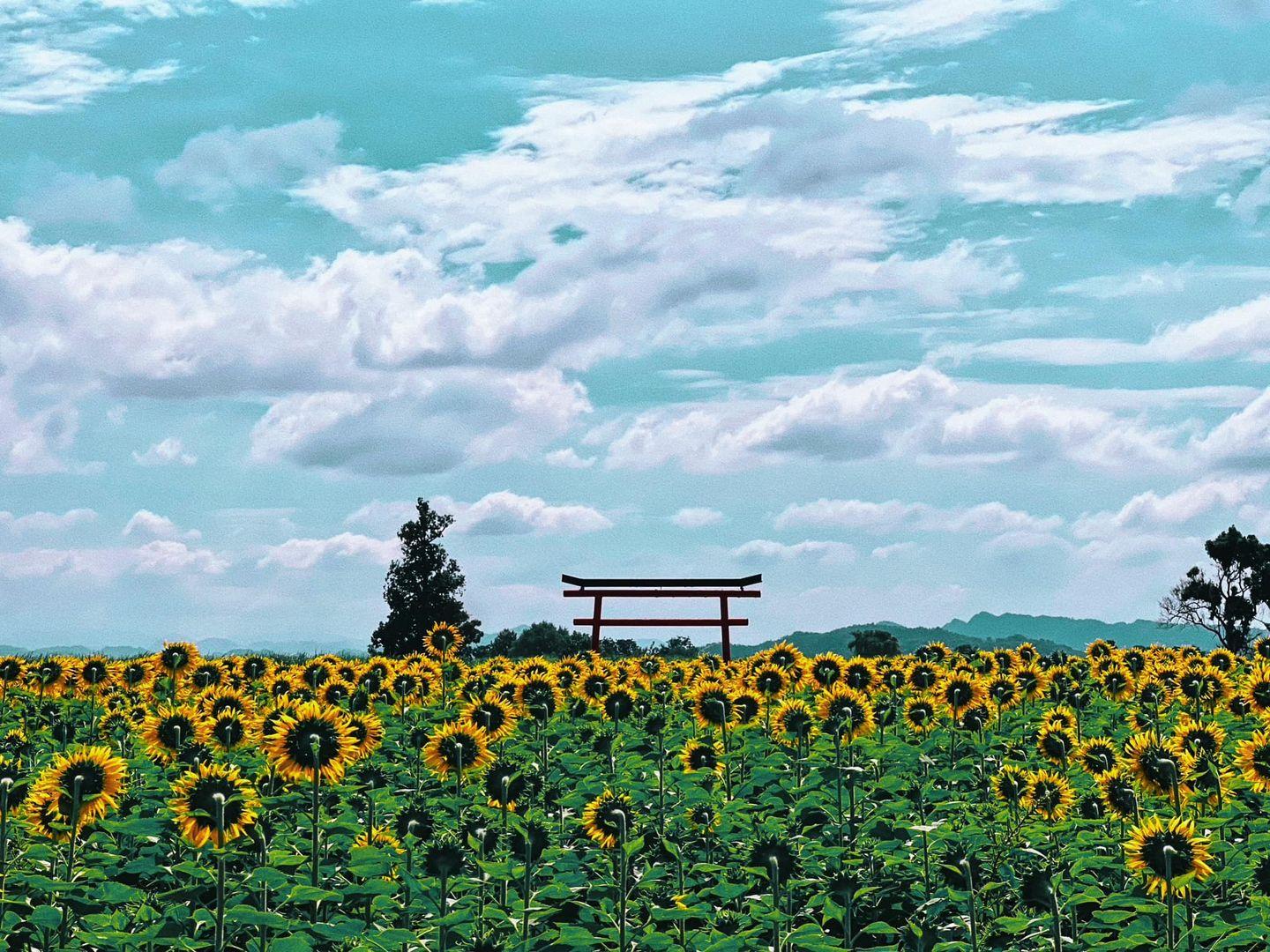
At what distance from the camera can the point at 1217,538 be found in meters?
60.3

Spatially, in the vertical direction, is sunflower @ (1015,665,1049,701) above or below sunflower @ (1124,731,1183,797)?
above

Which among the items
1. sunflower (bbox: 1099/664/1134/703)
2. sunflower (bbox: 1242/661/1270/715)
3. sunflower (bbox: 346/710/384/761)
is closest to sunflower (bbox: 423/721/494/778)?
sunflower (bbox: 346/710/384/761)

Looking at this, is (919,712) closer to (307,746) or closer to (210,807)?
(307,746)

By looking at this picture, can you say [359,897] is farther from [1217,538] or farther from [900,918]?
[1217,538]

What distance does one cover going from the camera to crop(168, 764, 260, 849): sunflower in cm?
704

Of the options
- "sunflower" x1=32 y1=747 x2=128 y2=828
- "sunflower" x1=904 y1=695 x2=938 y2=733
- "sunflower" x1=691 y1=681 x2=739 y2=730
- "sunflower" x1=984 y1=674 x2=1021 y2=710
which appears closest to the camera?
"sunflower" x1=32 y1=747 x2=128 y2=828

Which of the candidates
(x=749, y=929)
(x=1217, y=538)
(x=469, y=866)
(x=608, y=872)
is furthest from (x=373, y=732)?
(x=1217, y=538)

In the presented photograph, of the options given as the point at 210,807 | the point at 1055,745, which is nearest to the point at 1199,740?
the point at 1055,745

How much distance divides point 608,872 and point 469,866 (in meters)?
1.11

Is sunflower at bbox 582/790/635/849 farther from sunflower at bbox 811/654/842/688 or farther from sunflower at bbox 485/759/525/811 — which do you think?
sunflower at bbox 811/654/842/688

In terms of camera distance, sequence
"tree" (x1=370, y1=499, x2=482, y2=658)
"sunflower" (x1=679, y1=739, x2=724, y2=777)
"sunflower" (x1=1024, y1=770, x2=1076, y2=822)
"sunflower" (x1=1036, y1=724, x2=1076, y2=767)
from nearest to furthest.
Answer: "sunflower" (x1=1024, y1=770, x2=1076, y2=822) < "sunflower" (x1=1036, y1=724, x2=1076, y2=767) < "sunflower" (x1=679, y1=739, x2=724, y2=777) < "tree" (x1=370, y1=499, x2=482, y2=658)

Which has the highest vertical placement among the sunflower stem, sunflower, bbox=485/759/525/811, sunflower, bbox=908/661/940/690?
sunflower, bbox=908/661/940/690

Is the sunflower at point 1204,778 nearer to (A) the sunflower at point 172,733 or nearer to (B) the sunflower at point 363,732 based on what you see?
(B) the sunflower at point 363,732

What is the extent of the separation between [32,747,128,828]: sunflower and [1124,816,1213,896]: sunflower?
18.9 ft
